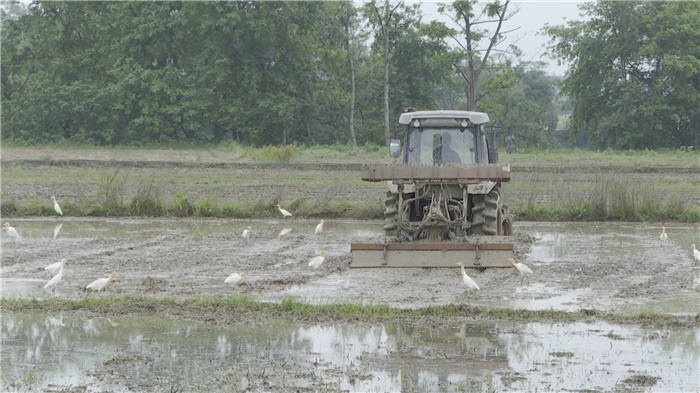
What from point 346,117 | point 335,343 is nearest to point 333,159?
point 346,117

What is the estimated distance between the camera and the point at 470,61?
46.5 m

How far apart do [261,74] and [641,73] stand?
22504 millimetres

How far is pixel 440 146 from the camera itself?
1470cm

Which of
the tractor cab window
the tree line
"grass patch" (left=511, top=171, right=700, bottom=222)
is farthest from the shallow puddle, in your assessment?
the tree line

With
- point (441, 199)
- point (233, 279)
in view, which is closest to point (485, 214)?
point (441, 199)

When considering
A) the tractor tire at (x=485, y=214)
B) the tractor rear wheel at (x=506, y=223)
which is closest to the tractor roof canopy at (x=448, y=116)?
the tractor tire at (x=485, y=214)

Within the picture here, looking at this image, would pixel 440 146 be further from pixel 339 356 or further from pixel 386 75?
pixel 386 75

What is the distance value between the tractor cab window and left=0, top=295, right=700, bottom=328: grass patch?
460 cm

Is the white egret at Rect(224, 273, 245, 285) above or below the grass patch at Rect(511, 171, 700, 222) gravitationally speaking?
below

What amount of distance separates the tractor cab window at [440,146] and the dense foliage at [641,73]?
35.4 m

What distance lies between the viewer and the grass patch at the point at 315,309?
33.0 feet

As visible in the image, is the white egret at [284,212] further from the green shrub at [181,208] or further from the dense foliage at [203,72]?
the dense foliage at [203,72]

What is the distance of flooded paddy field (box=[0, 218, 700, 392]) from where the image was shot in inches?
300

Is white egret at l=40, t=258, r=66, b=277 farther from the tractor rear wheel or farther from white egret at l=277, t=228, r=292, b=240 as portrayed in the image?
the tractor rear wheel
